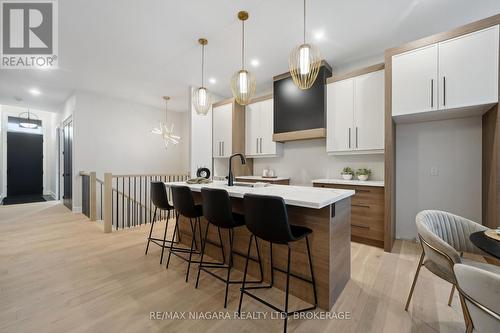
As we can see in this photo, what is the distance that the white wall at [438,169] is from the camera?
2775mm

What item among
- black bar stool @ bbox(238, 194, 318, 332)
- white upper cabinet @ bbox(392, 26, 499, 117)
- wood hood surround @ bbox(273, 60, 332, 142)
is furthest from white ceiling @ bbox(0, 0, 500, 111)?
black bar stool @ bbox(238, 194, 318, 332)

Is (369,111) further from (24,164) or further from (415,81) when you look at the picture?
(24,164)

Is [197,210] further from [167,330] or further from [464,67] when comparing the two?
[464,67]

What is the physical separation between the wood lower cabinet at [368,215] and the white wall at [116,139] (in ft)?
18.2

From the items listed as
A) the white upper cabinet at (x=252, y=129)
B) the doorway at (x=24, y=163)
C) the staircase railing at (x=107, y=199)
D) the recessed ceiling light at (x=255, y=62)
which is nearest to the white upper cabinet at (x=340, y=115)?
the recessed ceiling light at (x=255, y=62)

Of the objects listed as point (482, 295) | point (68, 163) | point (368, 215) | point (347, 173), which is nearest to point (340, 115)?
point (347, 173)

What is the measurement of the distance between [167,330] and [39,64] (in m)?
4.83

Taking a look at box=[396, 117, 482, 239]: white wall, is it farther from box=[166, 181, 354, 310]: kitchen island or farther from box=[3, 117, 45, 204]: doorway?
box=[3, 117, 45, 204]: doorway

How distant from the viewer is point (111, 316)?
1.65 m

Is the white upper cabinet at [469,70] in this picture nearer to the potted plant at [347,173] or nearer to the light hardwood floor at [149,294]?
the potted plant at [347,173]

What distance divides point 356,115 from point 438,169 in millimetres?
1336

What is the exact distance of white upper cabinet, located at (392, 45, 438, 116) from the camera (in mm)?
2529

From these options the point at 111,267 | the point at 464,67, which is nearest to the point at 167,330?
the point at 111,267

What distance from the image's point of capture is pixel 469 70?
2318 mm
